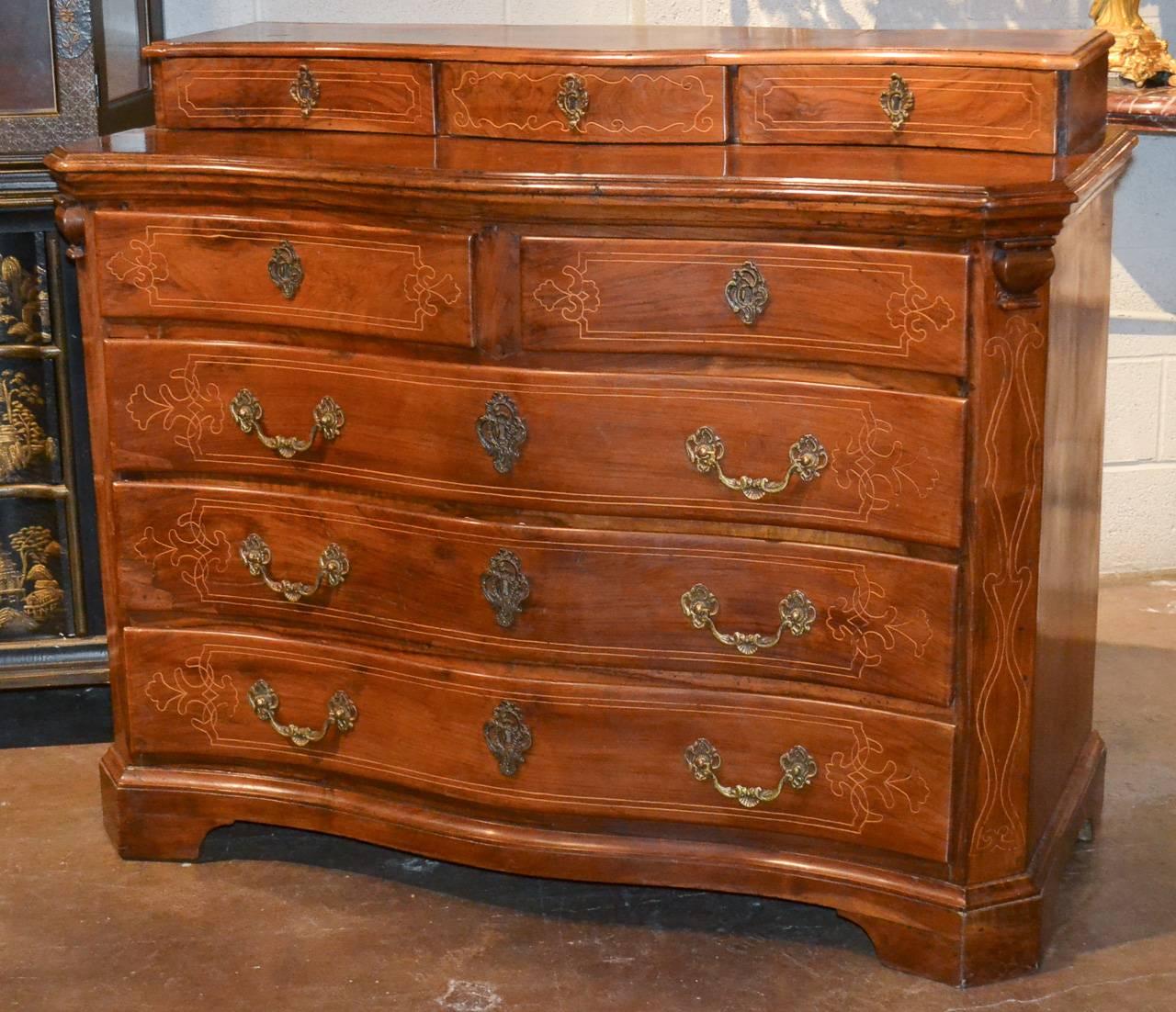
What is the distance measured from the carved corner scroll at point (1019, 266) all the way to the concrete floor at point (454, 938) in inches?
37.2

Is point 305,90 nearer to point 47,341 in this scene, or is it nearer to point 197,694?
point 47,341

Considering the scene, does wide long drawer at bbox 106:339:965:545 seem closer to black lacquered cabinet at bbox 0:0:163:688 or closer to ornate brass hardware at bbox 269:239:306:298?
ornate brass hardware at bbox 269:239:306:298

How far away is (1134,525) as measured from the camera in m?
3.88

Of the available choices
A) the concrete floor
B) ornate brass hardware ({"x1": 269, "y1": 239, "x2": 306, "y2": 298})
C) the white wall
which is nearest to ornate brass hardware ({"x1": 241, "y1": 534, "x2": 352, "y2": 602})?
ornate brass hardware ({"x1": 269, "y1": 239, "x2": 306, "y2": 298})

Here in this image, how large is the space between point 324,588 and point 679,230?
0.75 meters

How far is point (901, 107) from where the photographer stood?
90.7 inches

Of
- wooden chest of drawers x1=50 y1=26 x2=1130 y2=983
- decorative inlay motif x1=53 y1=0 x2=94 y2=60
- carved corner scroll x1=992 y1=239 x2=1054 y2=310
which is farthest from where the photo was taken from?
decorative inlay motif x1=53 y1=0 x2=94 y2=60

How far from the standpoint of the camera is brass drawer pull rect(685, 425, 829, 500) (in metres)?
2.22

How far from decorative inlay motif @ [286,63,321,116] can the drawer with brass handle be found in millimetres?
504

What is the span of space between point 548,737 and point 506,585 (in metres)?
0.23

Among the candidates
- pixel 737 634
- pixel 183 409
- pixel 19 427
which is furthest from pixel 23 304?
pixel 737 634

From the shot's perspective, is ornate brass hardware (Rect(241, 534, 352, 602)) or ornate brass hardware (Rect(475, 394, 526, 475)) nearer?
ornate brass hardware (Rect(475, 394, 526, 475))

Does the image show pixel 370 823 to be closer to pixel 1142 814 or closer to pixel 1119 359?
pixel 1142 814

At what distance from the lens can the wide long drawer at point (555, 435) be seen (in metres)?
2.20
